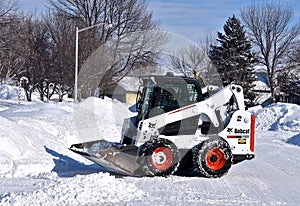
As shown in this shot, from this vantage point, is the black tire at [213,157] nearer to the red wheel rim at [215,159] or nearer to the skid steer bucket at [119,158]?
the red wheel rim at [215,159]

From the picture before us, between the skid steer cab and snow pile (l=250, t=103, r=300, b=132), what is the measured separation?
A: 1369cm

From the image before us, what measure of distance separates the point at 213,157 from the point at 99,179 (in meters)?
2.91

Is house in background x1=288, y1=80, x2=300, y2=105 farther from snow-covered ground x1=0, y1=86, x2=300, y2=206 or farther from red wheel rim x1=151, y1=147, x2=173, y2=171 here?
red wheel rim x1=151, y1=147, x2=173, y2=171

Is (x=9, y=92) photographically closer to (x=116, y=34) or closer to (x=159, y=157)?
(x=116, y=34)

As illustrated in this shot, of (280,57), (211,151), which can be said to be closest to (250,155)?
(211,151)

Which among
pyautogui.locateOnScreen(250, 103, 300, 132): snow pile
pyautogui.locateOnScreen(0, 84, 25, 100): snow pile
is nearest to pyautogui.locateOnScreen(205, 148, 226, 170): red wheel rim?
pyautogui.locateOnScreen(250, 103, 300, 132): snow pile

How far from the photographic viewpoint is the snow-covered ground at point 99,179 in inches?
304

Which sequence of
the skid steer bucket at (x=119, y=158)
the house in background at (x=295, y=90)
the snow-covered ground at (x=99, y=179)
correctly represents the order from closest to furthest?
the snow-covered ground at (x=99, y=179)
the skid steer bucket at (x=119, y=158)
the house in background at (x=295, y=90)

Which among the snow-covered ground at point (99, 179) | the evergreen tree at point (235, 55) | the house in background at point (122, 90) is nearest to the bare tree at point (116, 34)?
the house in background at point (122, 90)

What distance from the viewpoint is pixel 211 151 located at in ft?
33.2

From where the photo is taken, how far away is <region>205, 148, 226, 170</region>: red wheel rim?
1014 cm

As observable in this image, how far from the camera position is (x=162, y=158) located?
10.0m

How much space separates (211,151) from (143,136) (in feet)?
4.93

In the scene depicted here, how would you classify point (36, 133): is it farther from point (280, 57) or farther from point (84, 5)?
point (280, 57)
